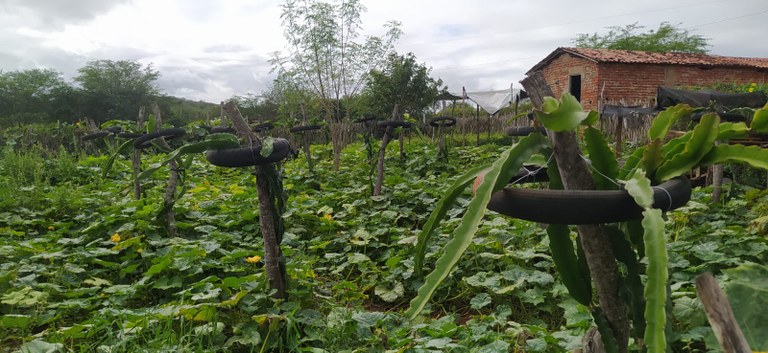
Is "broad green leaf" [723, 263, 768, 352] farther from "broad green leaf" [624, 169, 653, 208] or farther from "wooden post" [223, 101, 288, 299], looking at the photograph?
"wooden post" [223, 101, 288, 299]

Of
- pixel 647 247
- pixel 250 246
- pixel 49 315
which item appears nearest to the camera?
pixel 647 247

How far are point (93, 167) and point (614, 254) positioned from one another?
355 inches

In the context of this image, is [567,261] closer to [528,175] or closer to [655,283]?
[528,175]

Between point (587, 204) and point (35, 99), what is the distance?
3326 cm

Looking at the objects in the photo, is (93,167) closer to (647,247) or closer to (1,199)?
(1,199)

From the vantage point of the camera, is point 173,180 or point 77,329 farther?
point 173,180

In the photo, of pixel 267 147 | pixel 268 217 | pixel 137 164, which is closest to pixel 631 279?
pixel 267 147

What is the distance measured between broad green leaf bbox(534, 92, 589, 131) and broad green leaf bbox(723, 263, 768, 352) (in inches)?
19.7

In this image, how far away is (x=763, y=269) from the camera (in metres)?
1.05

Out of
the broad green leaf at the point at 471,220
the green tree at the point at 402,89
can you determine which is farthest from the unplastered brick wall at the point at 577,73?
the broad green leaf at the point at 471,220

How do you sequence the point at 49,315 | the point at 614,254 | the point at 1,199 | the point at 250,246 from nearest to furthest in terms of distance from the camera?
the point at 614,254
the point at 49,315
the point at 250,246
the point at 1,199

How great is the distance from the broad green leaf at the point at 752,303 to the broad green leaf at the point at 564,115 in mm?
500

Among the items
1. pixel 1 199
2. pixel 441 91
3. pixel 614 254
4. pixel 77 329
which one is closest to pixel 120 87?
pixel 441 91

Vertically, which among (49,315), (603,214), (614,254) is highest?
(603,214)
